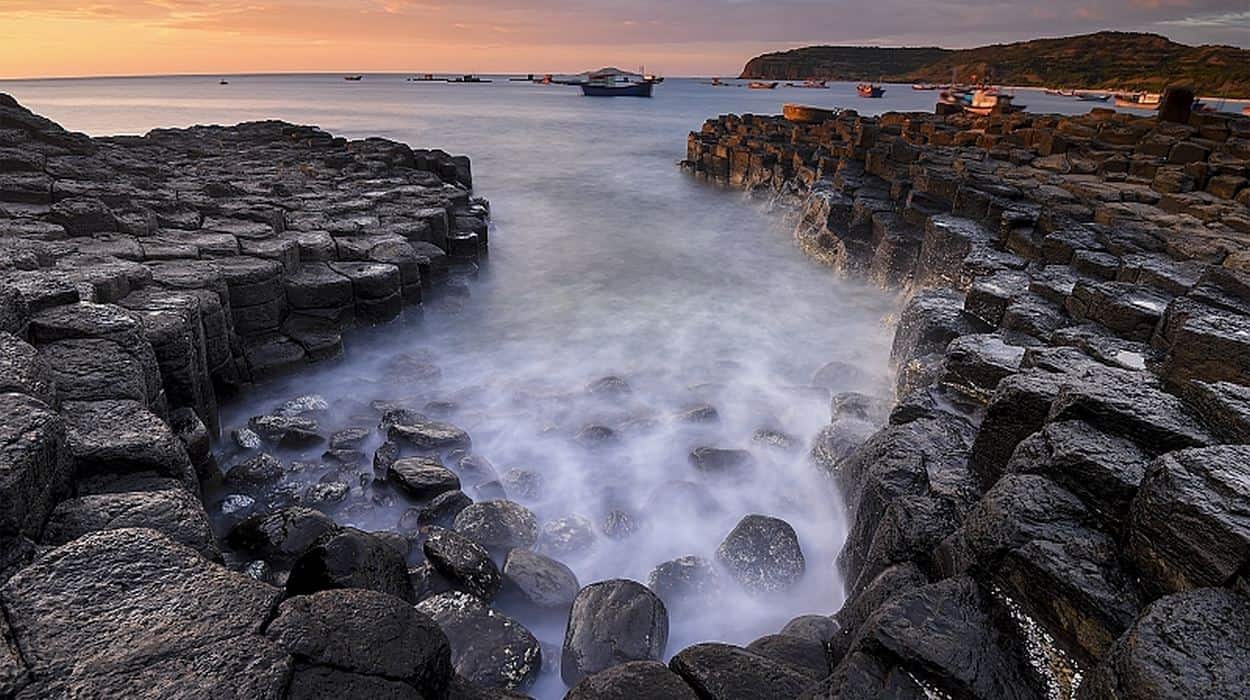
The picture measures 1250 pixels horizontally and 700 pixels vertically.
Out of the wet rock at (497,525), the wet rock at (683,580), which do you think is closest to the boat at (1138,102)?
the wet rock at (683,580)

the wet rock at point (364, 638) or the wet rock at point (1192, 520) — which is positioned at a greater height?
the wet rock at point (1192, 520)

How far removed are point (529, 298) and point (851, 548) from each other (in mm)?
6606

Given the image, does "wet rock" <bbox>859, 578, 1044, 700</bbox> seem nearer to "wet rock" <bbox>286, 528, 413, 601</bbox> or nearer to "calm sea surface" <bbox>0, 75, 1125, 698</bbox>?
"calm sea surface" <bbox>0, 75, 1125, 698</bbox>

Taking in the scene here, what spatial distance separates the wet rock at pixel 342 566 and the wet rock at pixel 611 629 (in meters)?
0.93

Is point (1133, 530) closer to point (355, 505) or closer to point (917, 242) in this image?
point (355, 505)

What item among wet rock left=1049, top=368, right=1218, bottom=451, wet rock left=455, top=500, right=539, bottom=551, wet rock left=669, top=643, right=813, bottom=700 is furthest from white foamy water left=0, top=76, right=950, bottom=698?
wet rock left=1049, top=368, right=1218, bottom=451

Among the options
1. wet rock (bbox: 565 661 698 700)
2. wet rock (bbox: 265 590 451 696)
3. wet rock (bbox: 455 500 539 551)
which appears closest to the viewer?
wet rock (bbox: 265 590 451 696)

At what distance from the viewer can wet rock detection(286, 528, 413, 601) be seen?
9.07ft

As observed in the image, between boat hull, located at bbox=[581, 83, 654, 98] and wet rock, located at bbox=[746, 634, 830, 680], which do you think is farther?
boat hull, located at bbox=[581, 83, 654, 98]

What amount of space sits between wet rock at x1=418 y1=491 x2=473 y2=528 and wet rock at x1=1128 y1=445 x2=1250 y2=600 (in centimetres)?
365

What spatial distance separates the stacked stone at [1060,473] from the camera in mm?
2074

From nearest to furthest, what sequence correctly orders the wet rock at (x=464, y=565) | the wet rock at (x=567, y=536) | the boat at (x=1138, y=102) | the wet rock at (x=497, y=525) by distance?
the wet rock at (x=464, y=565) < the wet rock at (x=497, y=525) < the wet rock at (x=567, y=536) < the boat at (x=1138, y=102)

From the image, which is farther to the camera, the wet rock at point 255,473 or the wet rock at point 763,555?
the wet rock at point 255,473

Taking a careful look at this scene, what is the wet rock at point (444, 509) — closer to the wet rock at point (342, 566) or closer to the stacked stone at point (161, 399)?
the stacked stone at point (161, 399)
